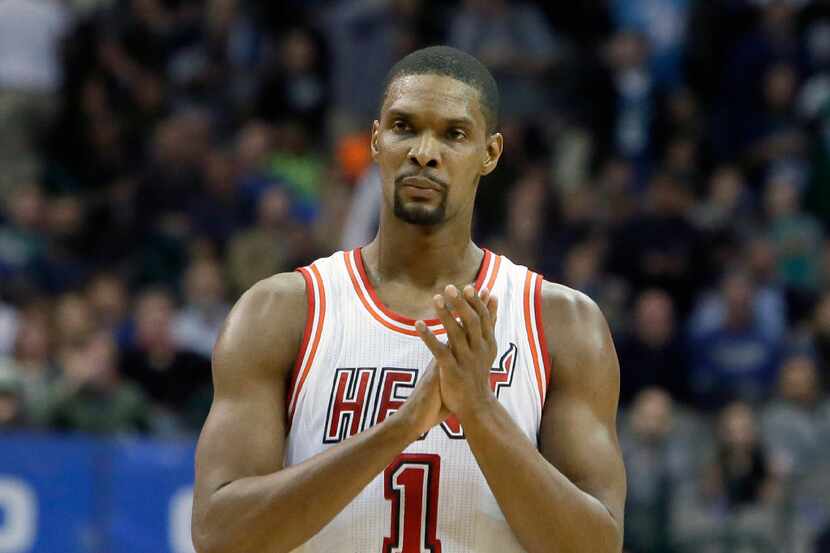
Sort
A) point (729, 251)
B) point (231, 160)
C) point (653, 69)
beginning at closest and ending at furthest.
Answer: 1. point (729, 251)
2. point (231, 160)
3. point (653, 69)

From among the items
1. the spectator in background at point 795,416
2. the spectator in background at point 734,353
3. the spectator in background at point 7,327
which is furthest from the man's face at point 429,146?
the spectator in background at point 7,327

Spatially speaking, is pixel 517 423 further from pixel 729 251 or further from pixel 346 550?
pixel 729 251

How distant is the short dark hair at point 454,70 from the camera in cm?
467

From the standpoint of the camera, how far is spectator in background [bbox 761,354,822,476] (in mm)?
11062

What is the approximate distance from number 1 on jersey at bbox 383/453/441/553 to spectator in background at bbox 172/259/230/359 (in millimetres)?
8059

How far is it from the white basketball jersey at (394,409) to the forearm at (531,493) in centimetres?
21

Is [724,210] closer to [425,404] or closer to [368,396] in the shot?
[368,396]

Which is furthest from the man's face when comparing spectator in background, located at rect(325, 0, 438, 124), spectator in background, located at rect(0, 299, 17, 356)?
spectator in background, located at rect(325, 0, 438, 124)

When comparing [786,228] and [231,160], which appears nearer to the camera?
[786,228]

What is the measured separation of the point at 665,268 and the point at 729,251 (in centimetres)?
62

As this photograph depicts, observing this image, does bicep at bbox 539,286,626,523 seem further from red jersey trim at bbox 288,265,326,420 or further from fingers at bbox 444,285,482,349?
red jersey trim at bbox 288,265,326,420

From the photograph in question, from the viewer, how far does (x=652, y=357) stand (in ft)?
38.8

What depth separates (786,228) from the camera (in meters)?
13.4

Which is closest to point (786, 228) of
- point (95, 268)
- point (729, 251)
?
point (729, 251)
